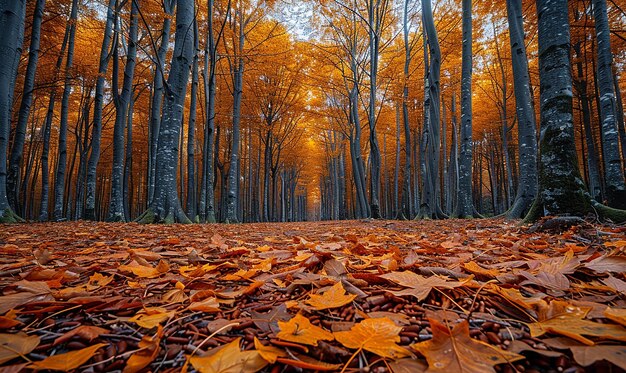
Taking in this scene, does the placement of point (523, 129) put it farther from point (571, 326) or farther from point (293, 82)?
point (293, 82)

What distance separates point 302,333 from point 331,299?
236 mm

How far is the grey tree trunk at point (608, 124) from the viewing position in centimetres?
454

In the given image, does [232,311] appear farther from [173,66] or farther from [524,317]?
[173,66]

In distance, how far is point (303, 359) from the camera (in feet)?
1.95

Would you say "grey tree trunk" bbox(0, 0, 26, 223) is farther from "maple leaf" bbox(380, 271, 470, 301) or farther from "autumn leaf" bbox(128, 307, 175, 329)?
"maple leaf" bbox(380, 271, 470, 301)

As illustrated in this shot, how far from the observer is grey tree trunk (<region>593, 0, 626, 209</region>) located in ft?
14.9

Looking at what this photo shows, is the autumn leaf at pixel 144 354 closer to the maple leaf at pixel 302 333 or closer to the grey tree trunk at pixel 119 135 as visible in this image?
the maple leaf at pixel 302 333

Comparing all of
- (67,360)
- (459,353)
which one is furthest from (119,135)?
(459,353)

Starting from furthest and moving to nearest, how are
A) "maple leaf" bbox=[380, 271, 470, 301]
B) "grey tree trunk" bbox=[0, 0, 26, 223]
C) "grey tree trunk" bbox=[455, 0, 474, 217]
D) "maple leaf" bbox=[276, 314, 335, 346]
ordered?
"grey tree trunk" bbox=[455, 0, 474, 217], "grey tree trunk" bbox=[0, 0, 26, 223], "maple leaf" bbox=[380, 271, 470, 301], "maple leaf" bbox=[276, 314, 335, 346]

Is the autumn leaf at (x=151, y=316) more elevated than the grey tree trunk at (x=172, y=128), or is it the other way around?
the grey tree trunk at (x=172, y=128)

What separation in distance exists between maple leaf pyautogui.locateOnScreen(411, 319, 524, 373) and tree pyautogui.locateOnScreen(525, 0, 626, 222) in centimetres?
325

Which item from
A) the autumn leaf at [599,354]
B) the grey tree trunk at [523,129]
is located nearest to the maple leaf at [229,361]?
the autumn leaf at [599,354]

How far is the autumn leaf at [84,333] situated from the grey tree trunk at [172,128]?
5.38 meters

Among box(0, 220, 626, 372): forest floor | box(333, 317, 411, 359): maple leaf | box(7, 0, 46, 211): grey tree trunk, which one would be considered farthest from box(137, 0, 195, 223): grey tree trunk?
box(333, 317, 411, 359): maple leaf
